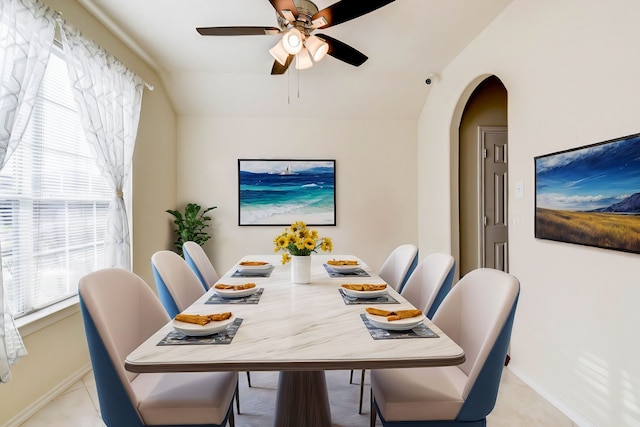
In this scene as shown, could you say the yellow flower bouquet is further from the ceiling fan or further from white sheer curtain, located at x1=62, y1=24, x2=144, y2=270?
white sheer curtain, located at x1=62, y1=24, x2=144, y2=270

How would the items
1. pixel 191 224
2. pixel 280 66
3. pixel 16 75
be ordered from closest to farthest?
1. pixel 16 75
2. pixel 280 66
3. pixel 191 224

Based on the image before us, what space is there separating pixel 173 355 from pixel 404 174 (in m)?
4.01

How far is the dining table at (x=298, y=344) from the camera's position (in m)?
1.00

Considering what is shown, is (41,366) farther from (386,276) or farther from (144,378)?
(386,276)

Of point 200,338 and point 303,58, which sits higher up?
point 303,58

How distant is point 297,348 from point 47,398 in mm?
2079

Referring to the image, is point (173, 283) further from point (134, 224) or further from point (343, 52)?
point (343, 52)

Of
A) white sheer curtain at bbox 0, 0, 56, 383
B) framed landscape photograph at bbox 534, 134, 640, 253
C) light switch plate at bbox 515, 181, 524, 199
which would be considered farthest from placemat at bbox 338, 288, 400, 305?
white sheer curtain at bbox 0, 0, 56, 383

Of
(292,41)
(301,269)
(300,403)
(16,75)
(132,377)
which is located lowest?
(300,403)

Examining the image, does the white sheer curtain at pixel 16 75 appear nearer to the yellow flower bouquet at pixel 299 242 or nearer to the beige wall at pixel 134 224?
the beige wall at pixel 134 224

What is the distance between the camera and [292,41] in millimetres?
2182

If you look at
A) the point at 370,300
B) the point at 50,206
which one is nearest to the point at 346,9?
the point at 370,300

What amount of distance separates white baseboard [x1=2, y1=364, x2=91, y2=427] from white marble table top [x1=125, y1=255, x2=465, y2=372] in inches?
56.8

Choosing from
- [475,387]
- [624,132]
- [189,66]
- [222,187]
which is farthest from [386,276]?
[189,66]
